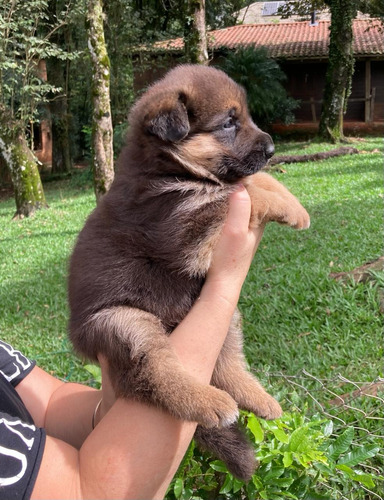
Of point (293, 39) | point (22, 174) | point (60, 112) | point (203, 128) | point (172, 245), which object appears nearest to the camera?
point (172, 245)

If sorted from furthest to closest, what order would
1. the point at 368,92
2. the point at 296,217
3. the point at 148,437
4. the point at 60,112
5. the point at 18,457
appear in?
the point at 368,92
the point at 60,112
the point at 296,217
the point at 148,437
the point at 18,457

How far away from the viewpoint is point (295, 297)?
445 cm

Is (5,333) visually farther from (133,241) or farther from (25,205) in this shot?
(25,205)

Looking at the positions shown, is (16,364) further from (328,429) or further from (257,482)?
(328,429)

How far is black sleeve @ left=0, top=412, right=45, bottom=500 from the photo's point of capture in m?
1.41

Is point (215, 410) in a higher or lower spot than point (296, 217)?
lower

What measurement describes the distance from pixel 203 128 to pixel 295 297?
2503mm

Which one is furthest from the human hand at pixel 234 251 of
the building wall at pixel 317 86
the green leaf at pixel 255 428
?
the building wall at pixel 317 86

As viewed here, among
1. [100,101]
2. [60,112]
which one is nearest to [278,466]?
[100,101]

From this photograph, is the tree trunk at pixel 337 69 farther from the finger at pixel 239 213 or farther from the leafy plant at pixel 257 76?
the finger at pixel 239 213

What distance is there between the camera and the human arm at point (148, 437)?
153 cm

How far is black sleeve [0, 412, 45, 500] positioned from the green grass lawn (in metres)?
2.08

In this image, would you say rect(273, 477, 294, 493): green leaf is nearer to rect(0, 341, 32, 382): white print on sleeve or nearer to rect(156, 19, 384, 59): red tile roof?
rect(0, 341, 32, 382): white print on sleeve

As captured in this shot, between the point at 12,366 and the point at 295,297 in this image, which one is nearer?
the point at 12,366
